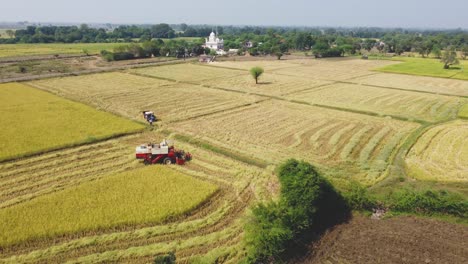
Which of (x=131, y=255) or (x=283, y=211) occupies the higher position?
(x=283, y=211)

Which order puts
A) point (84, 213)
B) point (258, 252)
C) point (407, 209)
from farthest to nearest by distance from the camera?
point (407, 209) → point (84, 213) → point (258, 252)

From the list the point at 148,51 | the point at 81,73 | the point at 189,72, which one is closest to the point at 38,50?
the point at 148,51

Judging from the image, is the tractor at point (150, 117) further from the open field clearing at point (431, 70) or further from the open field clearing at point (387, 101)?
the open field clearing at point (431, 70)

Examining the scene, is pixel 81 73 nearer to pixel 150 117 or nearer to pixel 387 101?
pixel 150 117

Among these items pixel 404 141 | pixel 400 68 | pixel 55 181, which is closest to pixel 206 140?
pixel 55 181

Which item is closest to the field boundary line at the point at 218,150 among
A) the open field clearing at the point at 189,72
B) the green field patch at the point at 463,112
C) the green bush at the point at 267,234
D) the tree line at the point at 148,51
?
the green bush at the point at 267,234

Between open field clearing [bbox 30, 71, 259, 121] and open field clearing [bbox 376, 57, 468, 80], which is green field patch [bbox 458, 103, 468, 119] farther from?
open field clearing [bbox 376, 57, 468, 80]

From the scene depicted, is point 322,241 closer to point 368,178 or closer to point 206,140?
point 368,178
